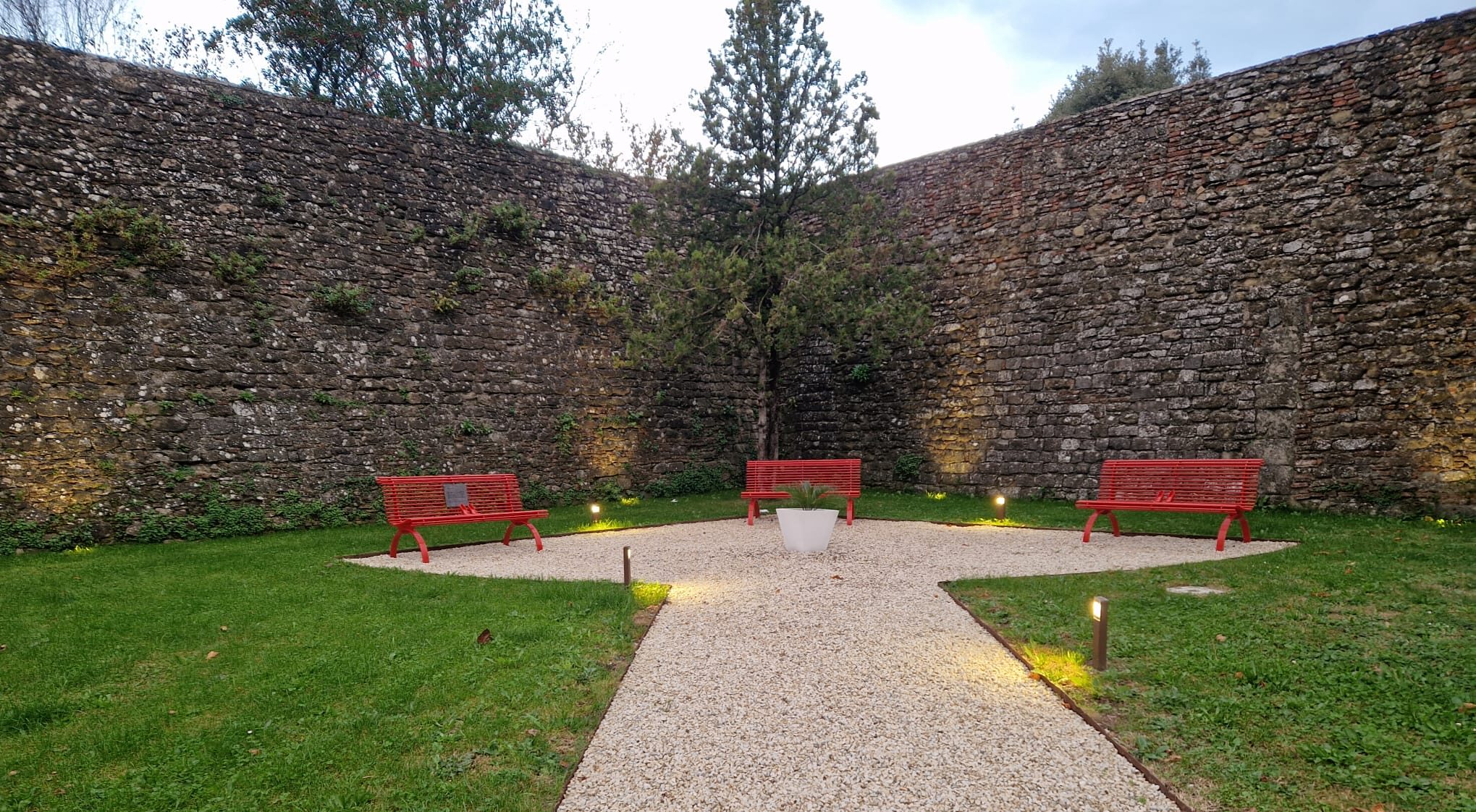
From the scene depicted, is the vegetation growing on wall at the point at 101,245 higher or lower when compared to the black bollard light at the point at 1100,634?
higher

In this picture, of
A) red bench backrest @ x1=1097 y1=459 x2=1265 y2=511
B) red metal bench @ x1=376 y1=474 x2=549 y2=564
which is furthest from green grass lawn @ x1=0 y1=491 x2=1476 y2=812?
red bench backrest @ x1=1097 y1=459 x2=1265 y2=511

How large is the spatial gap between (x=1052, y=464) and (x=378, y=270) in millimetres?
10227

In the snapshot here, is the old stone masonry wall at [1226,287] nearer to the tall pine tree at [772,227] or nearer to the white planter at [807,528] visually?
the tall pine tree at [772,227]

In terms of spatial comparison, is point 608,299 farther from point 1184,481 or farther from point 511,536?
point 1184,481

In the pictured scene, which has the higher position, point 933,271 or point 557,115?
point 557,115

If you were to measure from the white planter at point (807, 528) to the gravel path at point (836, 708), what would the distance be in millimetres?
643

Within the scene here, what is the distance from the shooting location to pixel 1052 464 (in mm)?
10766

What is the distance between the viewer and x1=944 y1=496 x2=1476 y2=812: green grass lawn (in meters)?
2.56

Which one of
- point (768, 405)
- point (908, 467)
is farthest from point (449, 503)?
point (908, 467)

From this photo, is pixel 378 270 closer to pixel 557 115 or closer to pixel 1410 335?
pixel 557 115

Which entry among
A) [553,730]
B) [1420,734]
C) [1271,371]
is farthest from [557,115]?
[1420,734]

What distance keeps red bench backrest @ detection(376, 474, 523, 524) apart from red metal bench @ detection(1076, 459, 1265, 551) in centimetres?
640

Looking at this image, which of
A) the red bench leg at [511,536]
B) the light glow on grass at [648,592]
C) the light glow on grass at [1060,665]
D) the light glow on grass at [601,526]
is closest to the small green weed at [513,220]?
the light glow on grass at [601,526]

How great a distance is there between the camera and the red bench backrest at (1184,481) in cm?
717
